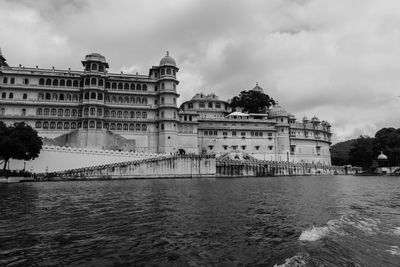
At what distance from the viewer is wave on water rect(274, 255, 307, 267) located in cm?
909

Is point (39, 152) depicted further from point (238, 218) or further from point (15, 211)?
point (238, 218)

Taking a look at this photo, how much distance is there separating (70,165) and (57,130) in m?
15.2

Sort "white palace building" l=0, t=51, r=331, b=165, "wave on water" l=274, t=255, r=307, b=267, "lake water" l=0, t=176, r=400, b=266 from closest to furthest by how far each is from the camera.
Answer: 1. "wave on water" l=274, t=255, r=307, b=267
2. "lake water" l=0, t=176, r=400, b=266
3. "white palace building" l=0, t=51, r=331, b=165

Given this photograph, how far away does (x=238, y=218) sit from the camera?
16438 millimetres

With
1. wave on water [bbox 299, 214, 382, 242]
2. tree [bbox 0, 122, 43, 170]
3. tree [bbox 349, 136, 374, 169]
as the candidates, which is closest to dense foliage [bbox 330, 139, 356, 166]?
tree [bbox 349, 136, 374, 169]

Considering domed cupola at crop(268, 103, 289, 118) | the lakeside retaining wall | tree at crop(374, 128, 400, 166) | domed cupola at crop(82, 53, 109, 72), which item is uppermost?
domed cupola at crop(82, 53, 109, 72)

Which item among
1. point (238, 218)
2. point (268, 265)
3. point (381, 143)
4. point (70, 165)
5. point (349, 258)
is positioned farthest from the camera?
point (381, 143)

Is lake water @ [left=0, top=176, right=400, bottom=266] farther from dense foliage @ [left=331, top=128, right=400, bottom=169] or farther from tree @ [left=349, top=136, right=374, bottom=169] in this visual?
tree @ [left=349, top=136, right=374, bottom=169]

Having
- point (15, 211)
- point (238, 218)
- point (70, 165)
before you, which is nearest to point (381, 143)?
point (70, 165)

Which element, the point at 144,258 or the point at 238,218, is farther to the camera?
the point at 238,218

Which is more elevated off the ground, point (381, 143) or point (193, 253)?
point (381, 143)

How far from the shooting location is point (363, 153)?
96.4 m

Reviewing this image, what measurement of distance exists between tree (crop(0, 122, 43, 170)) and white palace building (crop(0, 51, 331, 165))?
15852 mm

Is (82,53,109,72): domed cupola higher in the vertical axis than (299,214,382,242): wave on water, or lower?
higher
